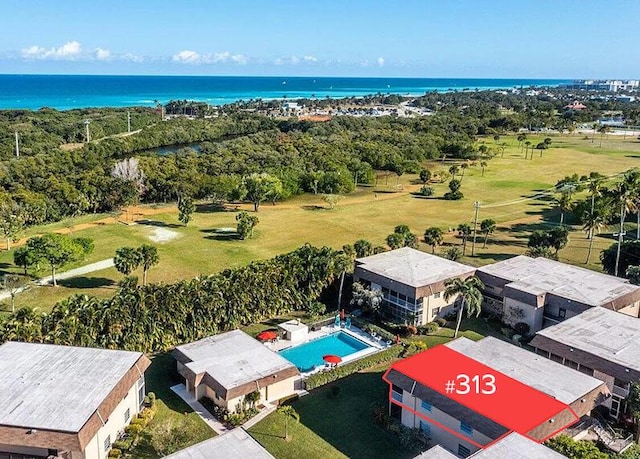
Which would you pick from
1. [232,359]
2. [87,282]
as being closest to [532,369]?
[232,359]

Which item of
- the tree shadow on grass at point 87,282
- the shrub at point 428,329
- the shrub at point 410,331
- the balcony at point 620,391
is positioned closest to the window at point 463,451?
the balcony at point 620,391

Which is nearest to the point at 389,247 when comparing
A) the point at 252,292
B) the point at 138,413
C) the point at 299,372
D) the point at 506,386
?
the point at 252,292

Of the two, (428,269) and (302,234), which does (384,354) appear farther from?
(302,234)

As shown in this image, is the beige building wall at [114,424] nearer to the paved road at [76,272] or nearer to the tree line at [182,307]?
the tree line at [182,307]

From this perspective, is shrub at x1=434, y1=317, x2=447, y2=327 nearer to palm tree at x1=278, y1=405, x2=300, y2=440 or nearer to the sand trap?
palm tree at x1=278, y1=405, x2=300, y2=440

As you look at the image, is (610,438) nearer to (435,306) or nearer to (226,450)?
(435,306)
